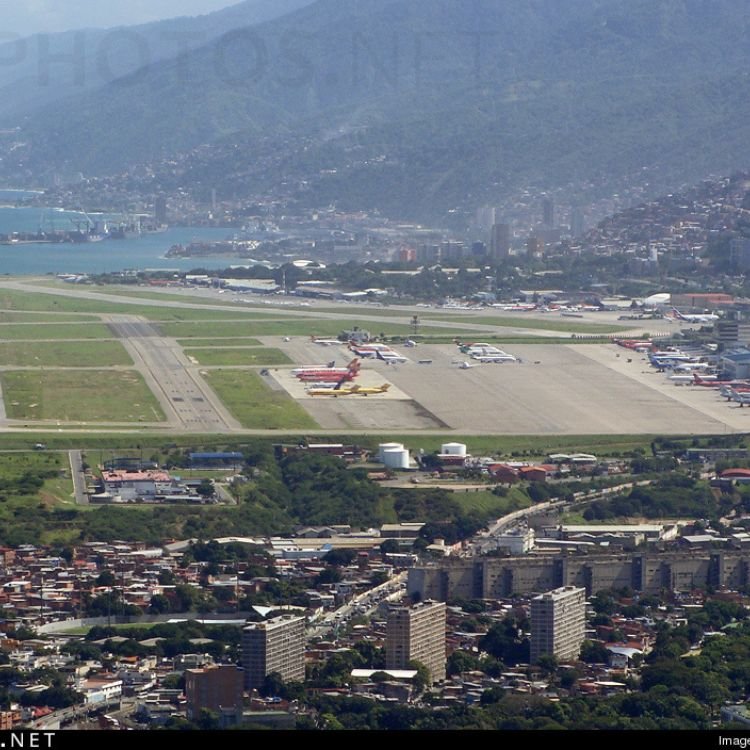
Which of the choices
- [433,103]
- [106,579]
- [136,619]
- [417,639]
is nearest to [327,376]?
[106,579]

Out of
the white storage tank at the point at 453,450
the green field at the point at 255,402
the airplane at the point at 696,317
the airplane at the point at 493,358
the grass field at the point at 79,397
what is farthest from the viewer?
the airplane at the point at 696,317

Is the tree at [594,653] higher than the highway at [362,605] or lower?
lower

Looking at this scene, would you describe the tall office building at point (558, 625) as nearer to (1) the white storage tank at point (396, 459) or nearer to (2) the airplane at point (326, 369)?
(1) the white storage tank at point (396, 459)

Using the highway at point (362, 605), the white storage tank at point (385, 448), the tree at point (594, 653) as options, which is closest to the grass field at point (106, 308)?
the white storage tank at point (385, 448)

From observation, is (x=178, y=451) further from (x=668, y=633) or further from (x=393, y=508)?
(x=668, y=633)

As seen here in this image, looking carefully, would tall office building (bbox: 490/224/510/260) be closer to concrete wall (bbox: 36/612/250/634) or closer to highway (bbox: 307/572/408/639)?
highway (bbox: 307/572/408/639)

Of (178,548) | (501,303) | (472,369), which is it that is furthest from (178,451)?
(501,303)
